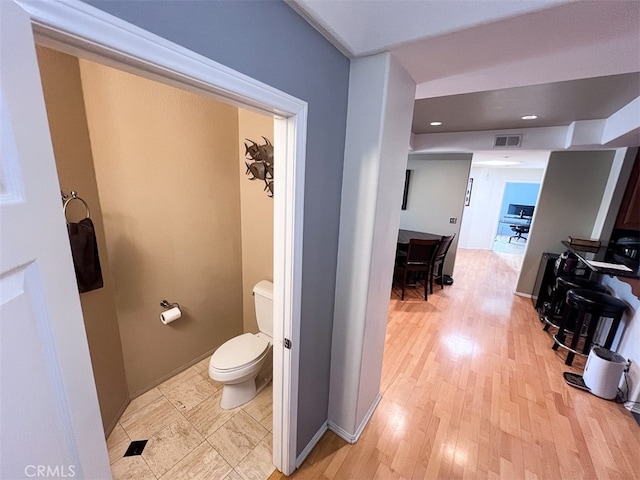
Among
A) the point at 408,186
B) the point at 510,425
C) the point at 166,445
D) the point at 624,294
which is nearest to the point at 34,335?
the point at 166,445

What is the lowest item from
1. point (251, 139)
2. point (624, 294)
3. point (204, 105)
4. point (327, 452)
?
point (327, 452)

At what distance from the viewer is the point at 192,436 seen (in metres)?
1.67

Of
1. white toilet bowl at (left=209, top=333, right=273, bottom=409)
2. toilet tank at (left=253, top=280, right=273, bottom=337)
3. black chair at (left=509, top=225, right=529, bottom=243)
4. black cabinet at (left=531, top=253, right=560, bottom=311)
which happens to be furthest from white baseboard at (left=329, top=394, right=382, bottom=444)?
black chair at (left=509, top=225, right=529, bottom=243)

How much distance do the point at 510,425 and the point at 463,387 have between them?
14.7 inches

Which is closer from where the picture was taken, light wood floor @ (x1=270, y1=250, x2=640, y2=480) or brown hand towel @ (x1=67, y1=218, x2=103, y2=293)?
brown hand towel @ (x1=67, y1=218, x2=103, y2=293)

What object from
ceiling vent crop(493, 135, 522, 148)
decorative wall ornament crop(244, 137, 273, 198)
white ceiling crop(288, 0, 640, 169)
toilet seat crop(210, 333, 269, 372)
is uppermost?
ceiling vent crop(493, 135, 522, 148)

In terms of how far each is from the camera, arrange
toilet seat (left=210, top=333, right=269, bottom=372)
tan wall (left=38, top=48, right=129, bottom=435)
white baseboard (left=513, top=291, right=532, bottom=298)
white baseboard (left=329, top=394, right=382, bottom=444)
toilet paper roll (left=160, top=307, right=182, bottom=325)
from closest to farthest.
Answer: tan wall (left=38, top=48, right=129, bottom=435), white baseboard (left=329, top=394, right=382, bottom=444), toilet seat (left=210, top=333, right=269, bottom=372), toilet paper roll (left=160, top=307, right=182, bottom=325), white baseboard (left=513, top=291, right=532, bottom=298)

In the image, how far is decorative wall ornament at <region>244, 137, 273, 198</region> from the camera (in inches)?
76.9

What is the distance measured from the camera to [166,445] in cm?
160

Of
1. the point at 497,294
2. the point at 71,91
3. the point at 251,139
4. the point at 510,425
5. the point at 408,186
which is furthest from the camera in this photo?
the point at 408,186

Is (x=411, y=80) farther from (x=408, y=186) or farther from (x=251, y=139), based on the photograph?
(x=408, y=186)

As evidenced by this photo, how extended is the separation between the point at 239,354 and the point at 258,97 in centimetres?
169

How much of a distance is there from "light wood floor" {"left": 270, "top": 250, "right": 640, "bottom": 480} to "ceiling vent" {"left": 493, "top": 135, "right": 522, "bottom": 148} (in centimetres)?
235

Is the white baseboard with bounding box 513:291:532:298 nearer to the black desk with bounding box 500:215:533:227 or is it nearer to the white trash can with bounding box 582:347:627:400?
the white trash can with bounding box 582:347:627:400
